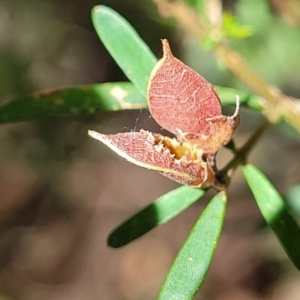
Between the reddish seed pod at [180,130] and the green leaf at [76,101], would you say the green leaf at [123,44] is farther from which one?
the reddish seed pod at [180,130]

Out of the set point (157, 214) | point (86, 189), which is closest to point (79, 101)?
point (157, 214)

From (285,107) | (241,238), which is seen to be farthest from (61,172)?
(285,107)

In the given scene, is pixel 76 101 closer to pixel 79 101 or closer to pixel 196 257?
pixel 79 101

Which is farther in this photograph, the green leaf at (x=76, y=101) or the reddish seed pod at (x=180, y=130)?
the green leaf at (x=76, y=101)

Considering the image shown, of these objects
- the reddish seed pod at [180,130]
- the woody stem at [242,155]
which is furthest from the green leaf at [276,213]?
the reddish seed pod at [180,130]

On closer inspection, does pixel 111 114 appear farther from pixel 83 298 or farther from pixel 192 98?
pixel 192 98

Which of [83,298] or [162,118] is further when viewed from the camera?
[83,298]

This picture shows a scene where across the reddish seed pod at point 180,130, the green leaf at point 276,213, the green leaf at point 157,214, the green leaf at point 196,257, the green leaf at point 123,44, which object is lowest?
the green leaf at point 157,214
